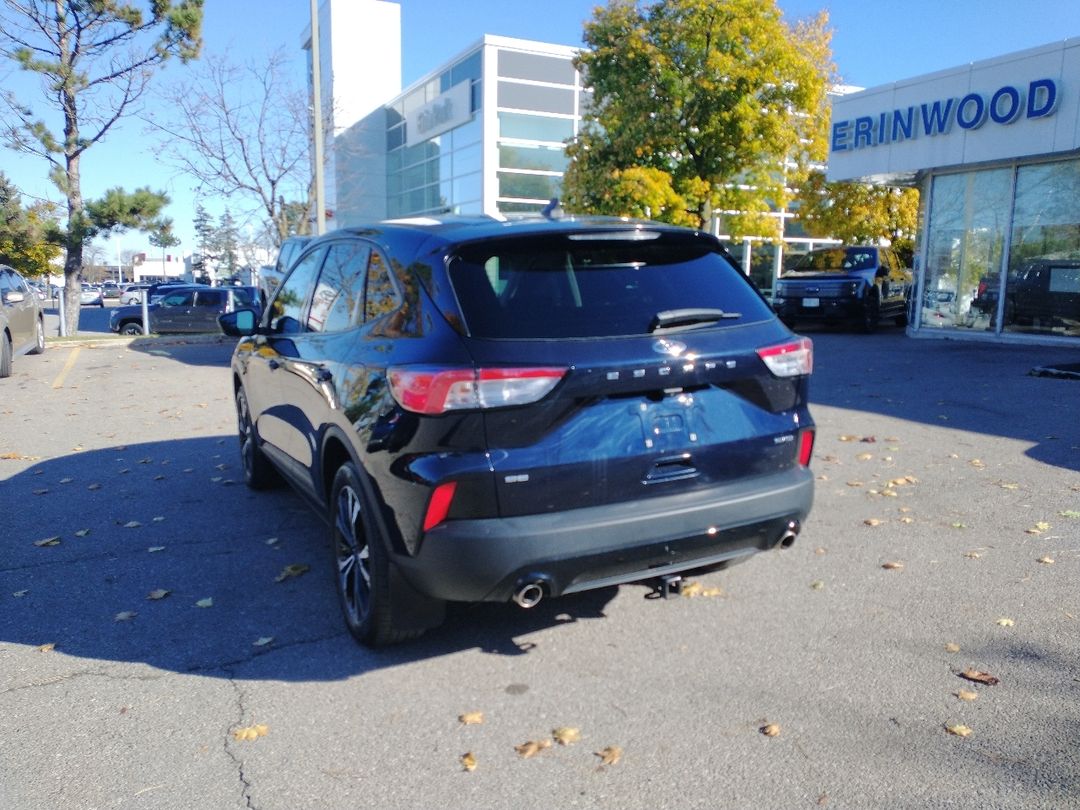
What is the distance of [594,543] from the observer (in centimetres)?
314

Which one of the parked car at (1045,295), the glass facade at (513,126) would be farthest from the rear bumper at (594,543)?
the glass facade at (513,126)

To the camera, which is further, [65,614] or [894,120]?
[894,120]

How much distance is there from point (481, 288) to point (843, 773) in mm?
2069

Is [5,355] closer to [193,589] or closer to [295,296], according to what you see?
[295,296]

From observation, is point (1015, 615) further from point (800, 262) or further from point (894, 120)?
point (800, 262)

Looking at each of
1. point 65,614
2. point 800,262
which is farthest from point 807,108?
point 65,614

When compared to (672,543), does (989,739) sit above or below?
below

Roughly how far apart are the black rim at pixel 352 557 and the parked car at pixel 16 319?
35.2ft

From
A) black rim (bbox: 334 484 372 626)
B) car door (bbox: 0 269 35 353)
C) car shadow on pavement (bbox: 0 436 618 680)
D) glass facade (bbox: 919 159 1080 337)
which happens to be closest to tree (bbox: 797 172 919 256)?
glass facade (bbox: 919 159 1080 337)

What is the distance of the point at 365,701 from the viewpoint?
10.8ft

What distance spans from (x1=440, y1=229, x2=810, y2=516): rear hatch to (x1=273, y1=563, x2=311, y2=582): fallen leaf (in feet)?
6.54

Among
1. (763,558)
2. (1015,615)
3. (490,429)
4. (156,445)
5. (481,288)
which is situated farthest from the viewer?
(156,445)

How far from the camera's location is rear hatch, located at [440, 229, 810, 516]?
3.09 metres

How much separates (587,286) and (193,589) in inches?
103
